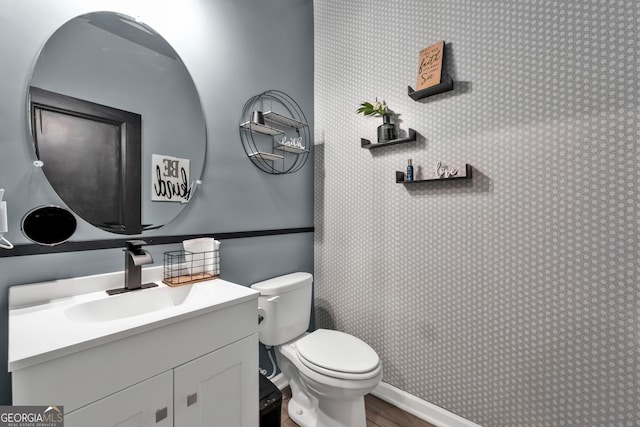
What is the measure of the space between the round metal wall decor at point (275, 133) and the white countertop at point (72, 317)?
0.86m

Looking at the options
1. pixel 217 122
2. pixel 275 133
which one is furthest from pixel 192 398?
pixel 275 133

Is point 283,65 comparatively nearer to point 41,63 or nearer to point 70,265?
point 41,63

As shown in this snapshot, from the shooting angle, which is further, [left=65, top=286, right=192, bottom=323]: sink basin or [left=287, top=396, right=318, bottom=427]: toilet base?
[left=287, top=396, right=318, bottom=427]: toilet base

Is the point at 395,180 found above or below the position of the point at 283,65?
below

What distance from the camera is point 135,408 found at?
827mm

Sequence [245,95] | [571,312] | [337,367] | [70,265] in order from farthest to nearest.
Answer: [245,95] < [337,367] < [571,312] < [70,265]

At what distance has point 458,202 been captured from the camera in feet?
4.98

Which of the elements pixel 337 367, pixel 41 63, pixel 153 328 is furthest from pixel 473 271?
pixel 41 63

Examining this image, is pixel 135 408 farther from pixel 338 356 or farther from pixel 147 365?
pixel 338 356

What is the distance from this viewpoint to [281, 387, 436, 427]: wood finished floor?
63.2 inches

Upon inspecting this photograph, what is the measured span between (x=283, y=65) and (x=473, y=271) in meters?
1.78

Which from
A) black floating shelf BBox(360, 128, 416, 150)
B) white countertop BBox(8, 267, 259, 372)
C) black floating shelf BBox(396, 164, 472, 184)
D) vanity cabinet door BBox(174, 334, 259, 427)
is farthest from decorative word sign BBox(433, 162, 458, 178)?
vanity cabinet door BBox(174, 334, 259, 427)

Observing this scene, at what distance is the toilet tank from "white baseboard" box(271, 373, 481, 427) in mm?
441

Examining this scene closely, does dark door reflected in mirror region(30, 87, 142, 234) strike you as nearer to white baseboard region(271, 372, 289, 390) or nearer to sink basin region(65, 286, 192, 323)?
sink basin region(65, 286, 192, 323)
